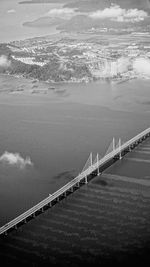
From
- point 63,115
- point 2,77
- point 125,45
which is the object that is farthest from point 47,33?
point 63,115

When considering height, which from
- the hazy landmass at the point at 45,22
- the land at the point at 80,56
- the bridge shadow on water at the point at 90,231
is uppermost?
the hazy landmass at the point at 45,22

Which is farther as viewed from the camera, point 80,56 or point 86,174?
point 80,56

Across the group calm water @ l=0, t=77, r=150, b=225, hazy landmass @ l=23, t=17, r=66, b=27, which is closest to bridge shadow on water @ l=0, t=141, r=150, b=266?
calm water @ l=0, t=77, r=150, b=225

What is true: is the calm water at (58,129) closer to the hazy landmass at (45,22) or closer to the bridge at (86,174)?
the bridge at (86,174)

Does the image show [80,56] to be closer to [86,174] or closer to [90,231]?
[86,174]

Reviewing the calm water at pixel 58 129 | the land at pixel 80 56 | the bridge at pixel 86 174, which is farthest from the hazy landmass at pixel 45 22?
the bridge at pixel 86 174

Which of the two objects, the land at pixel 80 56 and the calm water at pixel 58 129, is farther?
the land at pixel 80 56

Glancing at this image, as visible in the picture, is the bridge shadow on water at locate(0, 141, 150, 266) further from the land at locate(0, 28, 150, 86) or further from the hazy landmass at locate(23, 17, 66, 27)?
the hazy landmass at locate(23, 17, 66, 27)

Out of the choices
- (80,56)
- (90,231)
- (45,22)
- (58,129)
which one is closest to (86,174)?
(90,231)
